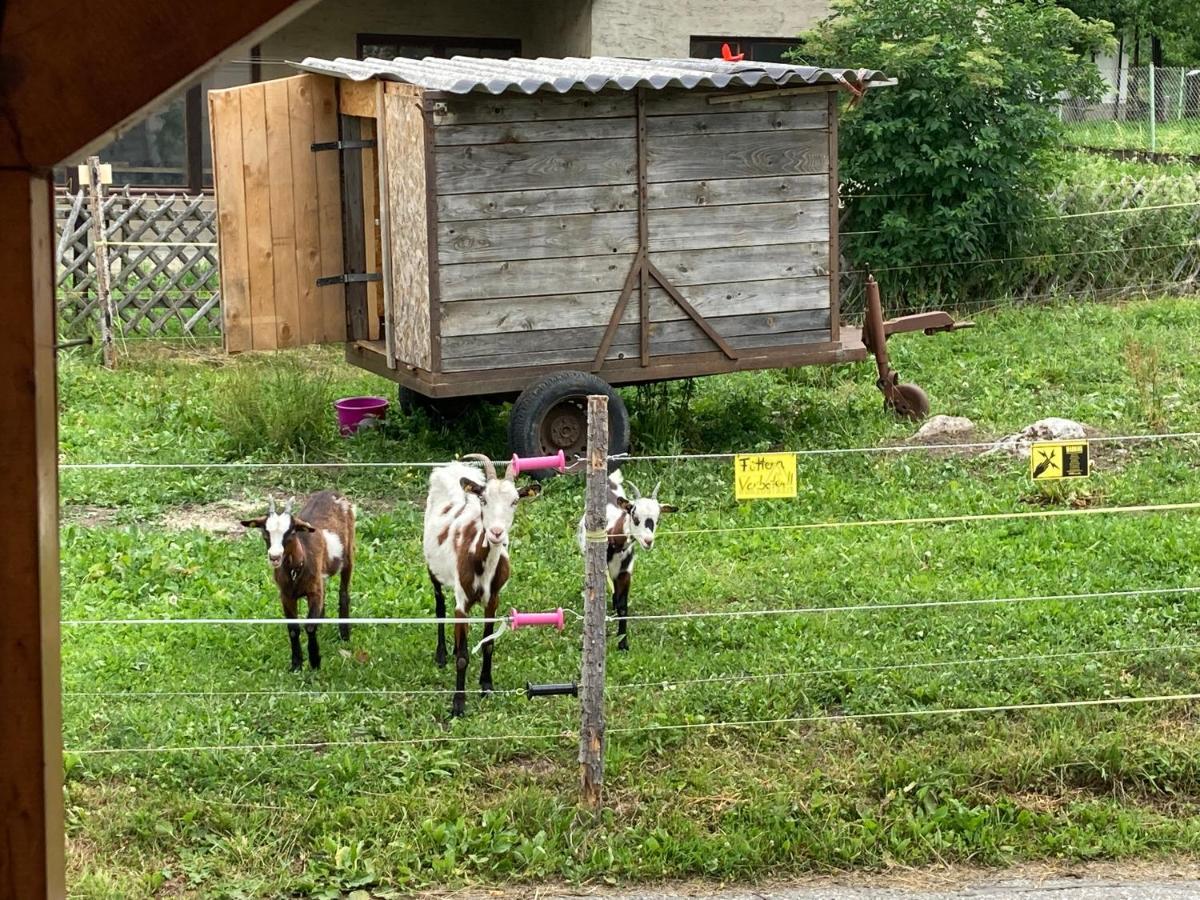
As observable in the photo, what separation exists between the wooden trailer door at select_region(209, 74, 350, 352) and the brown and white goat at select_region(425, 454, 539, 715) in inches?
146

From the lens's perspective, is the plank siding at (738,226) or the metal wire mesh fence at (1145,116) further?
the metal wire mesh fence at (1145,116)

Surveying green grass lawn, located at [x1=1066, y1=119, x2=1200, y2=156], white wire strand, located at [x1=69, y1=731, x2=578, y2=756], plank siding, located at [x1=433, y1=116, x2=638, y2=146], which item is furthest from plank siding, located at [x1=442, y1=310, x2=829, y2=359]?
green grass lawn, located at [x1=1066, y1=119, x2=1200, y2=156]

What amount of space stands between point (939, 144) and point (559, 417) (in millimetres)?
6850

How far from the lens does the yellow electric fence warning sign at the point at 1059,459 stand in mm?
6191

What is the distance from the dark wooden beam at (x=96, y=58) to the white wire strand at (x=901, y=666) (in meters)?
5.21

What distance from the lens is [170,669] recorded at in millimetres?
6988

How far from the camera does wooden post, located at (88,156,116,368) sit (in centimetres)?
1357

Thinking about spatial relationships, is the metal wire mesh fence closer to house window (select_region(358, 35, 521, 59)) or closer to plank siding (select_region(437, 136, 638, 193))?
house window (select_region(358, 35, 521, 59))

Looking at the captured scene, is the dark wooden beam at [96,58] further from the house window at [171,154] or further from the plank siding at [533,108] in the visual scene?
the house window at [171,154]

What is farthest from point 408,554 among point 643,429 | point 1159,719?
point 1159,719

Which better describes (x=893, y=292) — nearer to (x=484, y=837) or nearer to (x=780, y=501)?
(x=780, y=501)

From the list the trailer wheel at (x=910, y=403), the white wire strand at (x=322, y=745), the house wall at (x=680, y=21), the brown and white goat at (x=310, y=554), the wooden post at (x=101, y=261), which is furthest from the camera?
the house wall at (x=680, y=21)

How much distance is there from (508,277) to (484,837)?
5.10 m

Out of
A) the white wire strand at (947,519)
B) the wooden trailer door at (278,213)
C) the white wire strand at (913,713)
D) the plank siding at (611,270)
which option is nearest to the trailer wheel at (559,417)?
the plank siding at (611,270)
